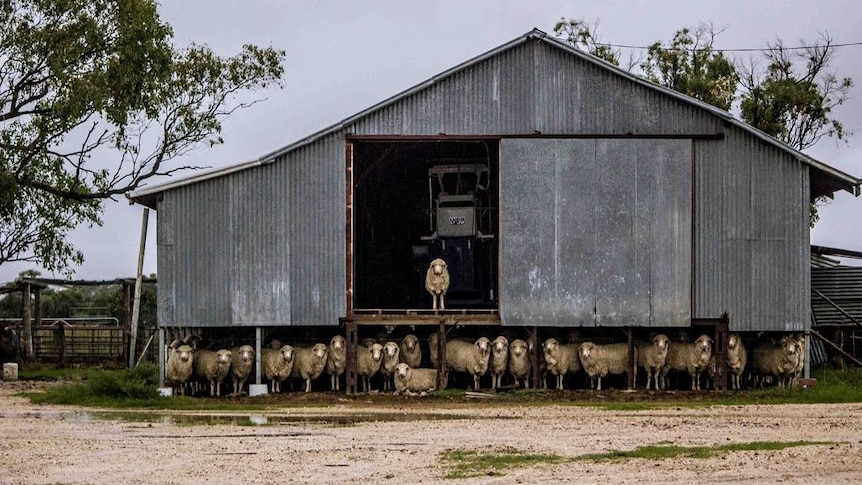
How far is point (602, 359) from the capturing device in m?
37.8

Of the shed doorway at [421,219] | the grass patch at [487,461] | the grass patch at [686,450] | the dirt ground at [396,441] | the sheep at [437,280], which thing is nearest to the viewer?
the dirt ground at [396,441]

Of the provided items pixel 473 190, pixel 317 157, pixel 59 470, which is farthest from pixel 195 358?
pixel 59 470

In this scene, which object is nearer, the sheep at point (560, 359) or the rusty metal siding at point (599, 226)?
the rusty metal siding at point (599, 226)

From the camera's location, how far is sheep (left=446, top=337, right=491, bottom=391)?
37656 millimetres

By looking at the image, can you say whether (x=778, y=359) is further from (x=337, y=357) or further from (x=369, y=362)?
(x=337, y=357)

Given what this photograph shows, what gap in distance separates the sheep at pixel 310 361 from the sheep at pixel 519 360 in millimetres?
4721

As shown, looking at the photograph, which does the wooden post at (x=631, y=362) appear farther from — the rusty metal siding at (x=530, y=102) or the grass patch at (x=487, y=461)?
the grass patch at (x=487, y=461)

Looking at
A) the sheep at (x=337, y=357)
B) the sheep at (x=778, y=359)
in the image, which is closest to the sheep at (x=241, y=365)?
the sheep at (x=337, y=357)

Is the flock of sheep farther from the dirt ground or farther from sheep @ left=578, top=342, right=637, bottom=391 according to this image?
the dirt ground

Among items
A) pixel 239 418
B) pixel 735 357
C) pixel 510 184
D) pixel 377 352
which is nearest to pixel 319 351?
pixel 377 352

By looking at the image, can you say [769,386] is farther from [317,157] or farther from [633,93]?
[317,157]

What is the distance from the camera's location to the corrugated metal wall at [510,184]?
120 feet

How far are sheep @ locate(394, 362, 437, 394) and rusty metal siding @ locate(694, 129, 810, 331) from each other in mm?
6803

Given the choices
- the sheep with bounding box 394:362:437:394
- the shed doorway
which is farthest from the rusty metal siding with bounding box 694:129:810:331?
the sheep with bounding box 394:362:437:394
